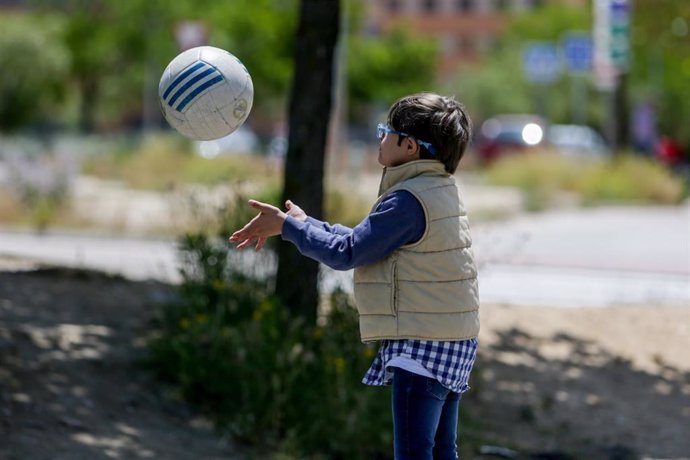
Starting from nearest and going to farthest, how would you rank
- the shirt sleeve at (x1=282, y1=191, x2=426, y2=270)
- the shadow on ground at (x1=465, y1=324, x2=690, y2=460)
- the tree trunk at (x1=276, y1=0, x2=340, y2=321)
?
the shirt sleeve at (x1=282, y1=191, x2=426, y2=270) → the shadow on ground at (x1=465, y1=324, x2=690, y2=460) → the tree trunk at (x1=276, y1=0, x2=340, y2=321)

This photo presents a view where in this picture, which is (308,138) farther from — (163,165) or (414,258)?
(163,165)

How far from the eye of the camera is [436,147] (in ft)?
13.4

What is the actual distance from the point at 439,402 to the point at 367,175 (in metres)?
31.3

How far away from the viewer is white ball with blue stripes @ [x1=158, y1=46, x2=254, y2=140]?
444 centimetres

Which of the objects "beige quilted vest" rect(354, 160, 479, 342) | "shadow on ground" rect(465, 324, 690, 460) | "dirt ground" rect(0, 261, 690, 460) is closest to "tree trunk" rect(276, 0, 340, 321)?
"dirt ground" rect(0, 261, 690, 460)

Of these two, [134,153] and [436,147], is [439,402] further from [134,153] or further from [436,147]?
[134,153]

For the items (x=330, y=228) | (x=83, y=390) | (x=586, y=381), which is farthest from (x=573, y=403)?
(x=330, y=228)

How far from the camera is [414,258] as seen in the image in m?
4.03

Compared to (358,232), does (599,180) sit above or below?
above

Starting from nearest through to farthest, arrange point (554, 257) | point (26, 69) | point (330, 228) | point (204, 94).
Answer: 1. point (330, 228)
2. point (204, 94)
3. point (554, 257)
4. point (26, 69)

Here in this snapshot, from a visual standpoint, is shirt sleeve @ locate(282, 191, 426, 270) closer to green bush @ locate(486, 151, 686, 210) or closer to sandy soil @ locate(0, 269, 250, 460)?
sandy soil @ locate(0, 269, 250, 460)

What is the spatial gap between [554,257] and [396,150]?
37.6 feet

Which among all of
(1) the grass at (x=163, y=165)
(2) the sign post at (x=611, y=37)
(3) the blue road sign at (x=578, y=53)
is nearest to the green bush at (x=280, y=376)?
(1) the grass at (x=163, y=165)

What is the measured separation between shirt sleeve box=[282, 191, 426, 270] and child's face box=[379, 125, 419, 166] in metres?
0.14
